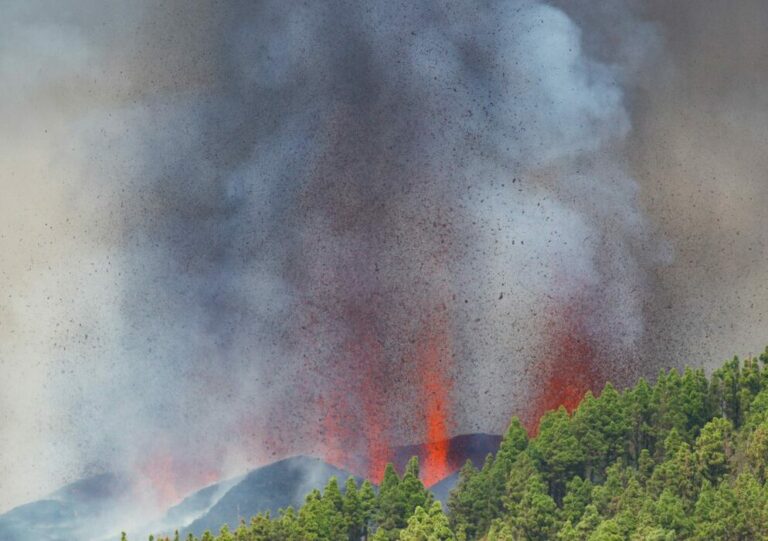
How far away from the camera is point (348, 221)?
8869cm

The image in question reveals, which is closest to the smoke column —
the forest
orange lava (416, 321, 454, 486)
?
orange lava (416, 321, 454, 486)

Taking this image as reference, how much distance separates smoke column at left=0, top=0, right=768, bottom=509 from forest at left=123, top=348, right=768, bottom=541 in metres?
17.7

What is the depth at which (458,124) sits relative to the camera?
290 ft

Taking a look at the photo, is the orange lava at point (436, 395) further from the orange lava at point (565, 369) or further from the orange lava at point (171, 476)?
the orange lava at point (171, 476)

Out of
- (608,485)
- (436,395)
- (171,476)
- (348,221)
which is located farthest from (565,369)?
(608,485)

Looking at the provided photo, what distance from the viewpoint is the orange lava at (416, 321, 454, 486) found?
283ft

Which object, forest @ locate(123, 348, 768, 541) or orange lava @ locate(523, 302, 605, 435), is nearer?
forest @ locate(123, 348, 768, 541)

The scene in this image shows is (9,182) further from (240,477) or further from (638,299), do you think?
(638,299)

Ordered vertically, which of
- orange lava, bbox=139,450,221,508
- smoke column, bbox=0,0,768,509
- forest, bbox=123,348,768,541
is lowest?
forest, bbox=123,348,768,541

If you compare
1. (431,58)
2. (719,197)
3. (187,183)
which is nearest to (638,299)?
(719,197)

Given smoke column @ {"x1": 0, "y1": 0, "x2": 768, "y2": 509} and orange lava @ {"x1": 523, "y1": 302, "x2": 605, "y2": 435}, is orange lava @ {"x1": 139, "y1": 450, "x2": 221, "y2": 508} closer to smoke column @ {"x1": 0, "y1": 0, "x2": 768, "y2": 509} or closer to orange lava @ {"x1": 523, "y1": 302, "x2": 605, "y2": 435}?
smoke column @ {"x1": 0, "y1": 0, "x2": 768, "y2": 509}

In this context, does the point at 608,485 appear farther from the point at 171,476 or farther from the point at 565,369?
the point at 171,476

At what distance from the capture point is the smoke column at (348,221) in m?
86.1

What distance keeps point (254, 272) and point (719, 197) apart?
61.0 ft
